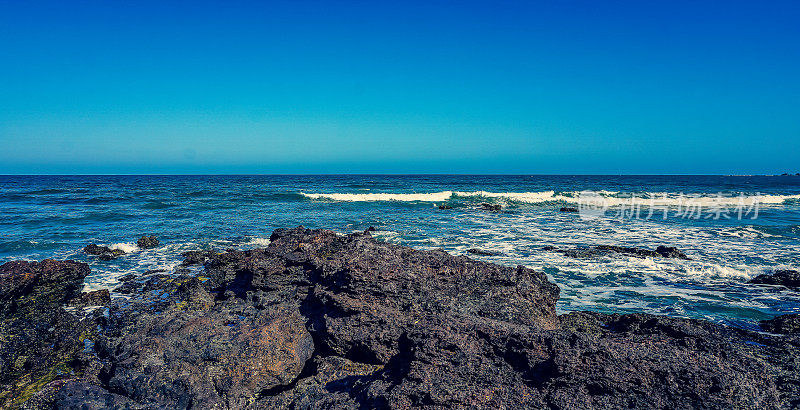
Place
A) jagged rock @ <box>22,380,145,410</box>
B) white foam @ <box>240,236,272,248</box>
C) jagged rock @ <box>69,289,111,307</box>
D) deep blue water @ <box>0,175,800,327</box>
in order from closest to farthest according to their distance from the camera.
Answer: jagged rock @ <box>22,380,145,410</box> → jagged rock @ <box>69,289,111,307</box> → deep blue water @ <box>0,175,800,327</box> → white foam @ <box>240,236,272,248</box>

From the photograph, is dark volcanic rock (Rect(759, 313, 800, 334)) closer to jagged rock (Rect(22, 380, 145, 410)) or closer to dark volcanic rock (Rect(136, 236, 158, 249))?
jagged rock (Rect(22, 380, 145, 410))

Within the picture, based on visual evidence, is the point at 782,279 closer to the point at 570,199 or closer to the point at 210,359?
the point at 210,359

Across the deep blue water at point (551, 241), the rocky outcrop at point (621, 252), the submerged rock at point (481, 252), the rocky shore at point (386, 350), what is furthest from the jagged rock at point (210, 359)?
the rocky outcrop at point (621, 252)

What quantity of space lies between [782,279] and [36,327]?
12.5m

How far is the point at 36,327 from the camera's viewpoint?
5.67 m

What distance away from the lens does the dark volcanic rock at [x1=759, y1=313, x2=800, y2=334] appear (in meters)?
Result: 5.18

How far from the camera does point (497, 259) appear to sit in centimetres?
1020

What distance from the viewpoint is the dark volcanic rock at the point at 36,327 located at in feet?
14.6

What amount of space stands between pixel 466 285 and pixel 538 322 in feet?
2.92

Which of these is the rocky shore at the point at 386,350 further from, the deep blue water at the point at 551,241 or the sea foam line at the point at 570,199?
the sea foam line at the point at 570,199

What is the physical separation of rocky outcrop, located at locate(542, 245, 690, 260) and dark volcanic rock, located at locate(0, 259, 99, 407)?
1009 cm

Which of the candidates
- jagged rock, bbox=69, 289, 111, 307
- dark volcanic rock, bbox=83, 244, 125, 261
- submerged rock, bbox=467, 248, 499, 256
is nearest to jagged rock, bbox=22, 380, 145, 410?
jagged rock, bbox=69, 289, 111, 307

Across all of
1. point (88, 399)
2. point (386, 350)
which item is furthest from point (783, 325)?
point (88, 399)

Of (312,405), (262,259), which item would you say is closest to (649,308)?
(312,405)
